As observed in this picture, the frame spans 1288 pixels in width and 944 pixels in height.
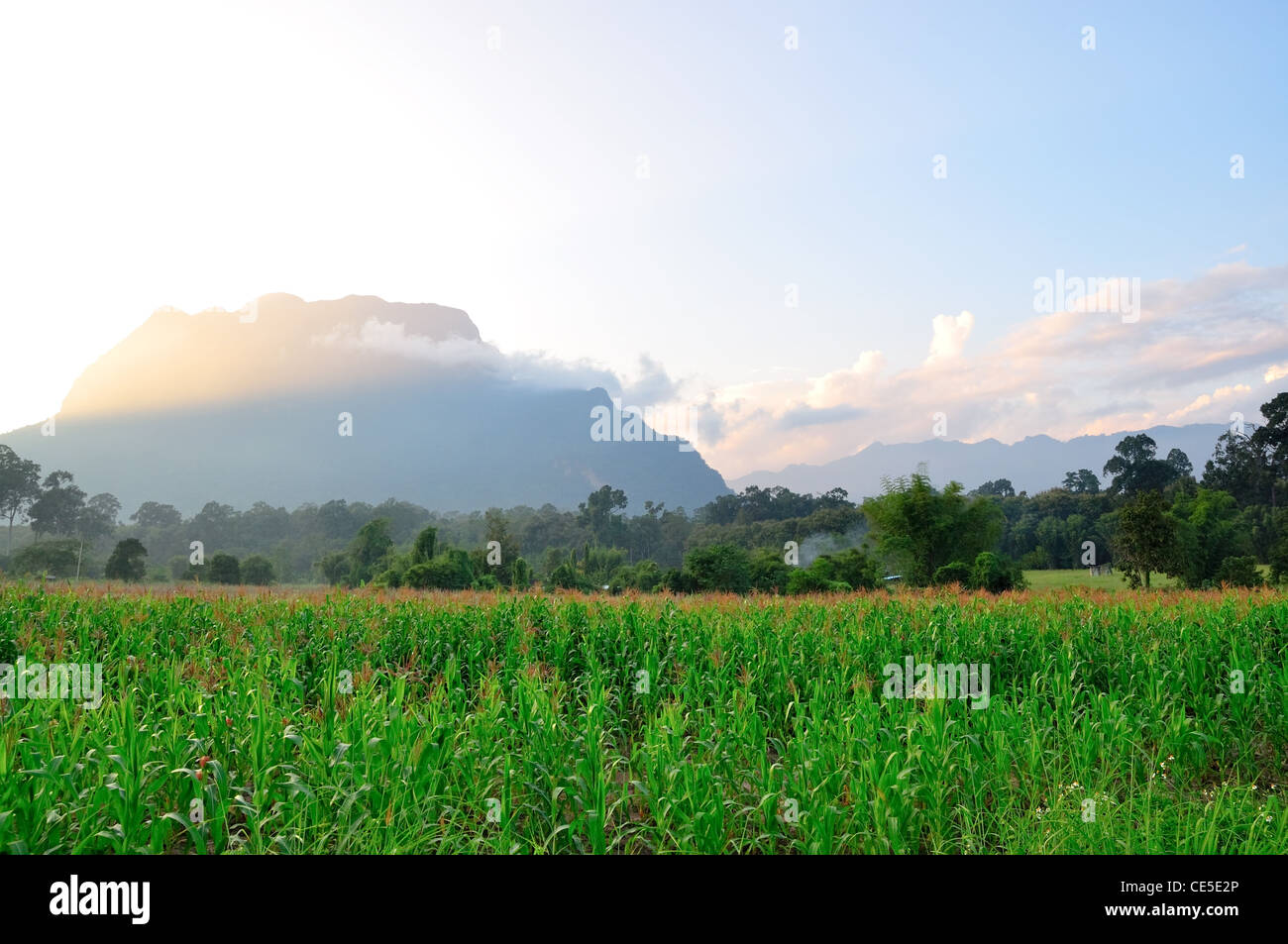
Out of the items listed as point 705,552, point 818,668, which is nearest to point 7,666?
point 818,668

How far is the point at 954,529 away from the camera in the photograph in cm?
4081

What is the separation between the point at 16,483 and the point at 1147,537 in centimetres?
10961

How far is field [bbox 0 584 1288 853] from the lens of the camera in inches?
209

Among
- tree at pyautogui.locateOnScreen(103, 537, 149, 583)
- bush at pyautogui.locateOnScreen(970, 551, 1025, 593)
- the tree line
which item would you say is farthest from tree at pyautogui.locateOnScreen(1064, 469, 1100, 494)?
tree at pyautogui.locateOnScreen(103, 537, 149, 583)

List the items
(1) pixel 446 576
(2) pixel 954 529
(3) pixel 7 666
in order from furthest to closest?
(2) pixel 954 529 < (1) pixel 446 576 < (3) pixel 7 666

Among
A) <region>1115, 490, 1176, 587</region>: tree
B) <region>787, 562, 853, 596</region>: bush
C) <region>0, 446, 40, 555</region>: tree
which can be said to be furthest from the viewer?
<region>0, 446, 40, 555</region>: tree

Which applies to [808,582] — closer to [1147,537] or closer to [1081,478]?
[1147,537]

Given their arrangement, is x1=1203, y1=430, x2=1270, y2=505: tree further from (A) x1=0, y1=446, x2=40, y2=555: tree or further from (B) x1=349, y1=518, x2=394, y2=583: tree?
(A) x1=0, y1=446, x2=40, y2=555: tree

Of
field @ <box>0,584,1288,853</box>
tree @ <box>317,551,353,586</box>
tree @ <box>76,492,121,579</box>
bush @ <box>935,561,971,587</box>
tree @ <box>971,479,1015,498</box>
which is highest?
tree @ <box>971,479,1015,498</box>

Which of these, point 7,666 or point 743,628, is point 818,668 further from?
point 7,666

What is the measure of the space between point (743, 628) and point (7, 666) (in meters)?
10.5

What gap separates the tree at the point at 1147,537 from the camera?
41.3 metres

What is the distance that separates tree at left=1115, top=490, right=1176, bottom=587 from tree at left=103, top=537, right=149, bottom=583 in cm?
5953

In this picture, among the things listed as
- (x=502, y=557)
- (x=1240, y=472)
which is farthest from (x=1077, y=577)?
(x=502, y=557)
